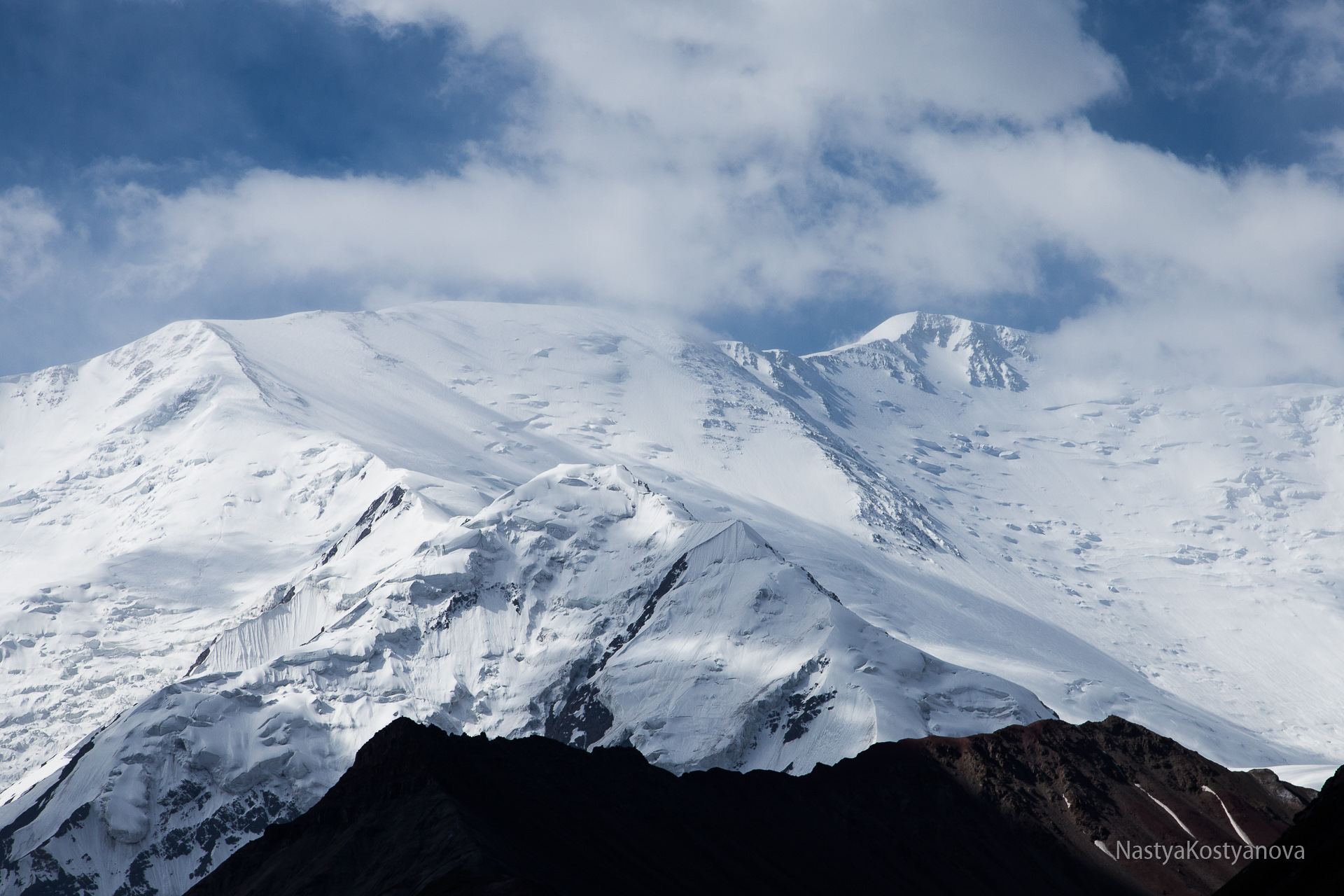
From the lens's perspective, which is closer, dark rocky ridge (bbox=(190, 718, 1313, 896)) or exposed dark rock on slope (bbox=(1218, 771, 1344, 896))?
exposed dark rock on slope (bbox=(1218, 771, 1344, 896))

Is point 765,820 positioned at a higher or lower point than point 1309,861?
lower

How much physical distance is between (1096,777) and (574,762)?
62534 millimetres

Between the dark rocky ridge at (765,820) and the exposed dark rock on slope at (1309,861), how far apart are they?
44.4 meters

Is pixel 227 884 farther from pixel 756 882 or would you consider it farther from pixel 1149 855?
pixel 1149 855

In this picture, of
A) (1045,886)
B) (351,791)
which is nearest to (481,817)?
(351,791)

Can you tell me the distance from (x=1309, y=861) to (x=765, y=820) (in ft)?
250

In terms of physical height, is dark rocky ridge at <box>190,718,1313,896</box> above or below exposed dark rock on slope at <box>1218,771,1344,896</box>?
below

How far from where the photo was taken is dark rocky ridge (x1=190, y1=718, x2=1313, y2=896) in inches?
4363

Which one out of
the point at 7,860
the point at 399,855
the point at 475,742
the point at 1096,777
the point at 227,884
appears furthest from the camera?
the point at 7,860

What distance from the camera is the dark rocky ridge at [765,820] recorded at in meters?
111

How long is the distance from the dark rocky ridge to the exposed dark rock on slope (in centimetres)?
4444

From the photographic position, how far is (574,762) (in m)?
134

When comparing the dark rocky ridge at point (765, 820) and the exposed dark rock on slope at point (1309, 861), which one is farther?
the dark rocky ridge at point (765, 820)

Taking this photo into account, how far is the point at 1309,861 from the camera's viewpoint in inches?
2598
